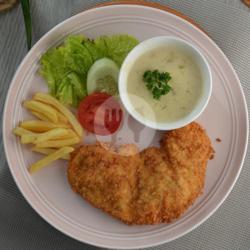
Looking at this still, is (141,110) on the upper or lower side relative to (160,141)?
upper

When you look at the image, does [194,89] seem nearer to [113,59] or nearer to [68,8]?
[113,59]

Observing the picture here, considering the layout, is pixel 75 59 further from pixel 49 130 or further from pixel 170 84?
pixel 170 84

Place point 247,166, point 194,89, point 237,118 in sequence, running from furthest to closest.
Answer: point 247,166 → point 237,118 → point 194,89

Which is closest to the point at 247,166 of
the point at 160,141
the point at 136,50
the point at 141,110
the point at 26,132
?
the point at 160,141

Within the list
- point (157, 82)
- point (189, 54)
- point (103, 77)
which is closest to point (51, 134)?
point (103, 77)

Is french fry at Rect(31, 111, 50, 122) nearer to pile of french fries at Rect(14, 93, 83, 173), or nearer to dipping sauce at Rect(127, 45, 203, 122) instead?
pile of french fries at Rect(14, 93, 83, 173)

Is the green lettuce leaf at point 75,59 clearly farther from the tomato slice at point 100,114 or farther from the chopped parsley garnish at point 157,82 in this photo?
the chopped parsley garnish at point 157,82

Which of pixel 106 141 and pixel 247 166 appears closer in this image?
pixel 106 141
